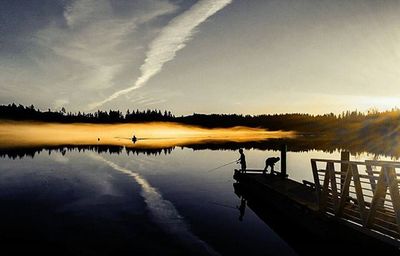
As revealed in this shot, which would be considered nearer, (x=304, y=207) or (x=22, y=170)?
(x=304, y=207)

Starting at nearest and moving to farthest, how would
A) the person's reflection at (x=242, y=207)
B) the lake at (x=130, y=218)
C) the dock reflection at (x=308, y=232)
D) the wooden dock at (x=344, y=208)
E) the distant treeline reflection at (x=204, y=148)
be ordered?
1. the wooden dock at (x=344, y=208)
2. the dock reflection at (x=308, y=232)
3. the lake at (x=130, y=218)
4. the person's reflection at (x=242, y=207)
5. the distant treeline reflection at (x=204, y=148)

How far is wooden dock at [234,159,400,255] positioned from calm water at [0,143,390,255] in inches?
67.8

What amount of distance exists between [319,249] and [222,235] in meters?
4.83

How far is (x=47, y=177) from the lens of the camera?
37375 millimetres

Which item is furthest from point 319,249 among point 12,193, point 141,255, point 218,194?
point 12,193

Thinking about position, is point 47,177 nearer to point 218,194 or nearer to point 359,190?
point 218,194

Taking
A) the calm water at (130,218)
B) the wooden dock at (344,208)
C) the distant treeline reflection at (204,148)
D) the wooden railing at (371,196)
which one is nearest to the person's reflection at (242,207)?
the calm water at (130,218)

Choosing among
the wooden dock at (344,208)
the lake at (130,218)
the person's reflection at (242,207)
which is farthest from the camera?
the person's reflection at (242,207)

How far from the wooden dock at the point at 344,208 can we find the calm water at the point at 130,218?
67.8 inches

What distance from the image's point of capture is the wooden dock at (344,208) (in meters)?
10.4

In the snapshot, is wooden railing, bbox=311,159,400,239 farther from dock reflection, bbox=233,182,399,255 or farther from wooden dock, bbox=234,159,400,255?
dock reflection, bbox=233,182,399,255

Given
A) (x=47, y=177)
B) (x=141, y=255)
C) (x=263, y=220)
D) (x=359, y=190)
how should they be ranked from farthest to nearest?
1. (x=47, y=177)
2. (x=263, y=220)
3. (x=141, y=255)
4. (x=359, y=190)

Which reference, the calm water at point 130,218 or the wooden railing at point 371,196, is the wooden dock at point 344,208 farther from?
the calm water at point 130,218

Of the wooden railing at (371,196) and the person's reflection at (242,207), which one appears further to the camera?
the person's reflection at (242,207)
